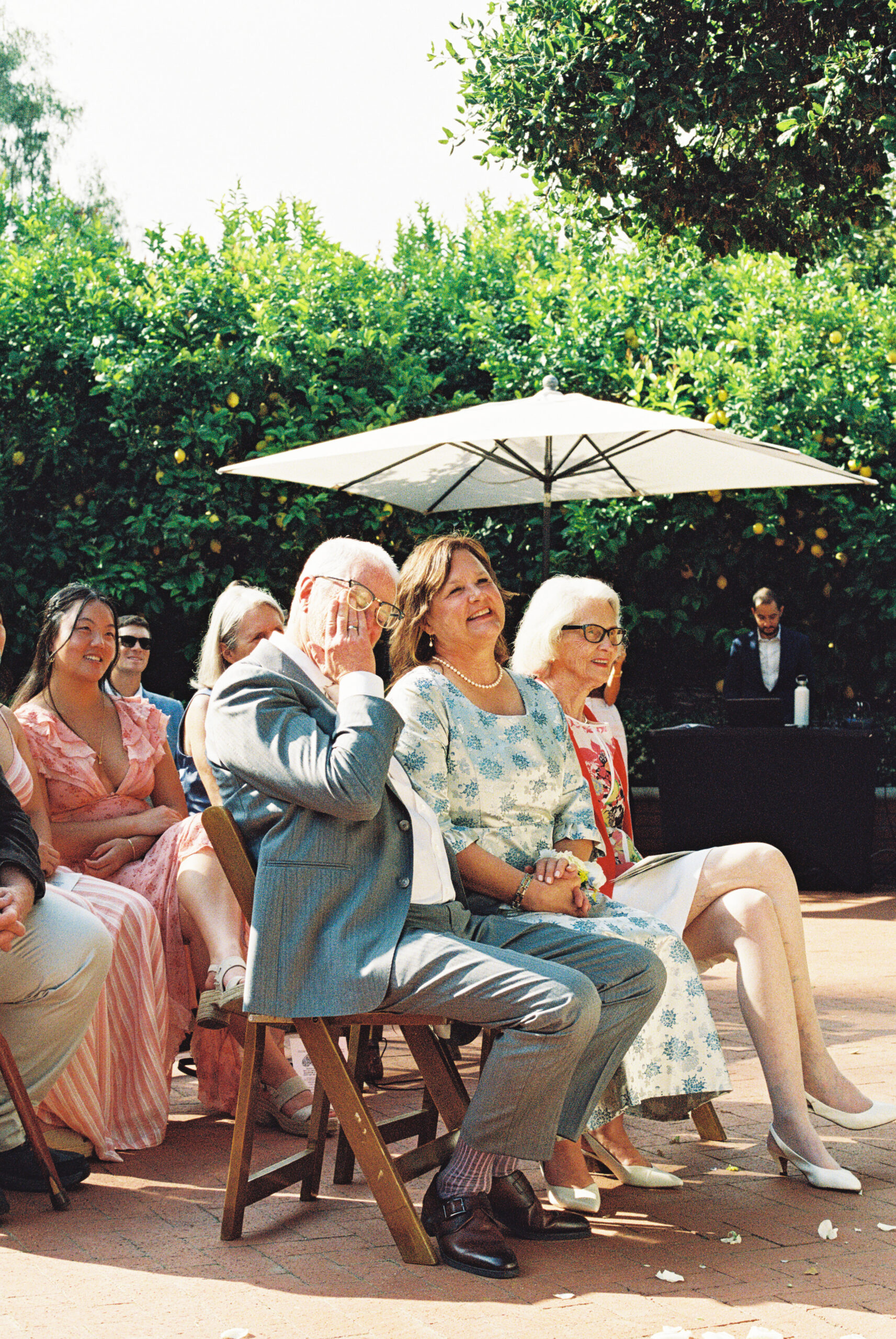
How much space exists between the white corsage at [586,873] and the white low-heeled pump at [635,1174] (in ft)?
2.04

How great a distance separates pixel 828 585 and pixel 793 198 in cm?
264

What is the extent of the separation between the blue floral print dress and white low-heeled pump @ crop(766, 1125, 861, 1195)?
30 centimetres

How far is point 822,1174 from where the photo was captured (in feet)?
11.3

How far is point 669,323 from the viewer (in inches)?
374

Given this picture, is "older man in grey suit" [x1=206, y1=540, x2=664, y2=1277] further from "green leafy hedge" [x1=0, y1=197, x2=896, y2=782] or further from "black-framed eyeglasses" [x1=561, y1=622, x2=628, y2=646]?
"green leafy hedge" [x1=0, y1=197, x2=896, y2=782]

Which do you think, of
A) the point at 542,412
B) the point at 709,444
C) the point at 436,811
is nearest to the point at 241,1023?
the point at 436,811

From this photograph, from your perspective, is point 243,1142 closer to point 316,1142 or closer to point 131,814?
point 316,1142

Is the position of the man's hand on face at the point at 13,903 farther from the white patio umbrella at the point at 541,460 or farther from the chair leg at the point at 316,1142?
the white patio umbrella at the point at 541,460

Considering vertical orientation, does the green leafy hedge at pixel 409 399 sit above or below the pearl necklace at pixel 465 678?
above

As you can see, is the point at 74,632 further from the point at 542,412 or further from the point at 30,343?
the point at 30,343

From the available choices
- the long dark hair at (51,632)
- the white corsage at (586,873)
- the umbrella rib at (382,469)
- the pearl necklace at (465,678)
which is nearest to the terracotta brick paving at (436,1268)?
the white corsage at (586,873)

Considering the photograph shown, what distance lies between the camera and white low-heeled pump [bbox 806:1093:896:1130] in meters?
3.64

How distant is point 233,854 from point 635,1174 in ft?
4.73

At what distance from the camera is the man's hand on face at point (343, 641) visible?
125 inches
